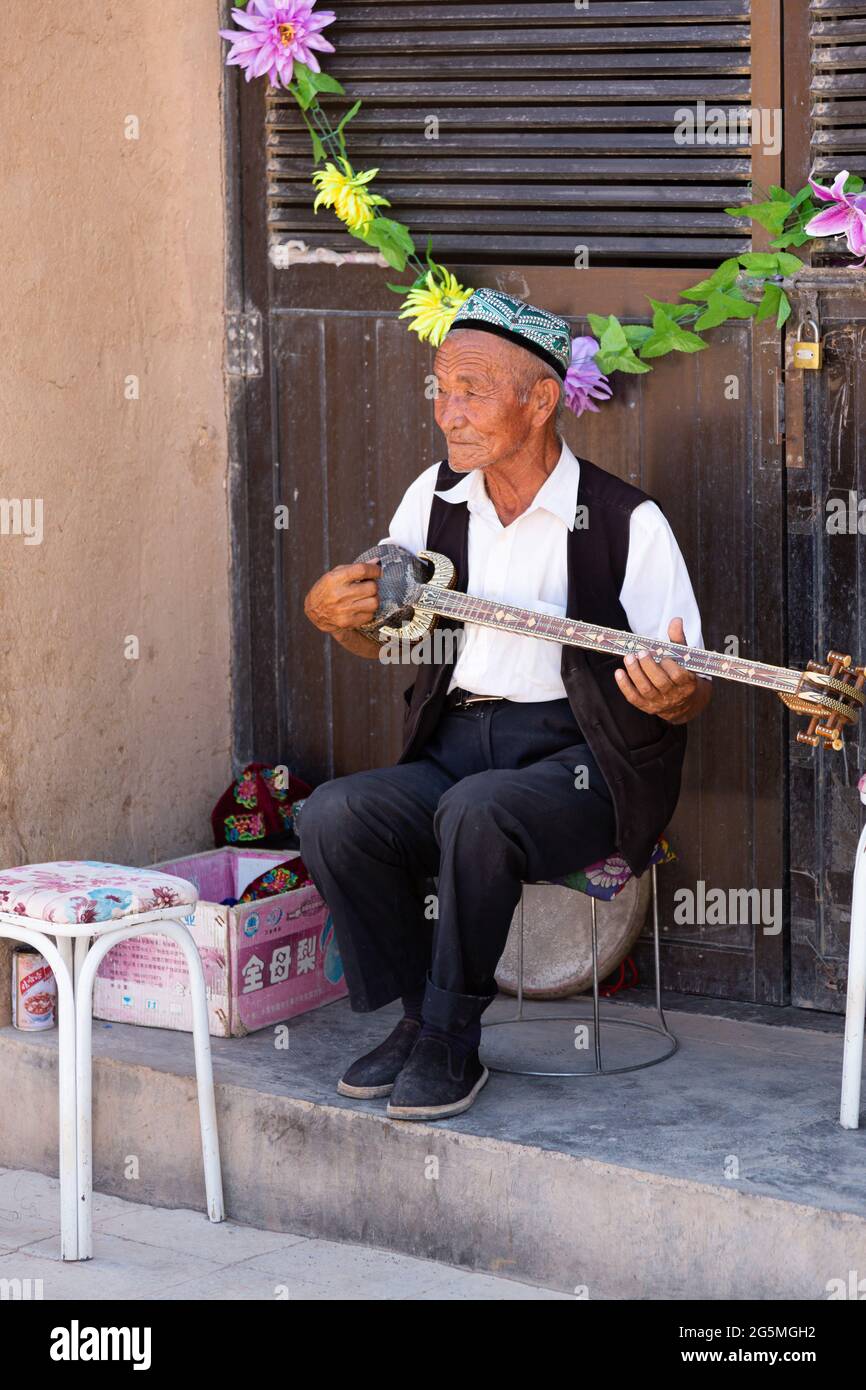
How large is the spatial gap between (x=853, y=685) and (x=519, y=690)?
0.72 meters

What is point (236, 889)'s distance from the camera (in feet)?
15.0

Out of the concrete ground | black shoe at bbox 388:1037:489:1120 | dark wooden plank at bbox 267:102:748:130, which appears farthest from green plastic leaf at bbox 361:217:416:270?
the concrete ground

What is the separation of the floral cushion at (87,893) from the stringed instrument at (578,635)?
0.66 metres

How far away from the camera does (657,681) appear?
3311mm

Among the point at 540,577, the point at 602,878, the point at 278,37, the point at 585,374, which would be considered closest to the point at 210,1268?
the point at 602,878

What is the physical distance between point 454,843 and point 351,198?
173 centimetres

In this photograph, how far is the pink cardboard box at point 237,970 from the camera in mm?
4004

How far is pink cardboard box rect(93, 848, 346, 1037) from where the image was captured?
400cm

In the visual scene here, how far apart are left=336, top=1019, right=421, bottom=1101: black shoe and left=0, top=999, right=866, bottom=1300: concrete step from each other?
5cm

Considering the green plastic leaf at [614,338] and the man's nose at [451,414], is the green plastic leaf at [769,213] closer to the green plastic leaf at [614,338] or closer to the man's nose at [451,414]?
the green plastic leaf at [614,338]

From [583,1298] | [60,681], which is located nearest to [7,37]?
[60,681]

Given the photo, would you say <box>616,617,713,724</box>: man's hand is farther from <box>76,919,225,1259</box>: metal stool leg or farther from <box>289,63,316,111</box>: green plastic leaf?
<box>289,63,316,111</box>: green plastic leaf

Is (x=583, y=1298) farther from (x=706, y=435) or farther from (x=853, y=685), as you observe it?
(x=706, y=435)

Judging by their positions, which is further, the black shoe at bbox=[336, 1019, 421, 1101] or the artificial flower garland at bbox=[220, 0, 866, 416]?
the artificial flower garland at bbox=[220, 0, 866, 416]
